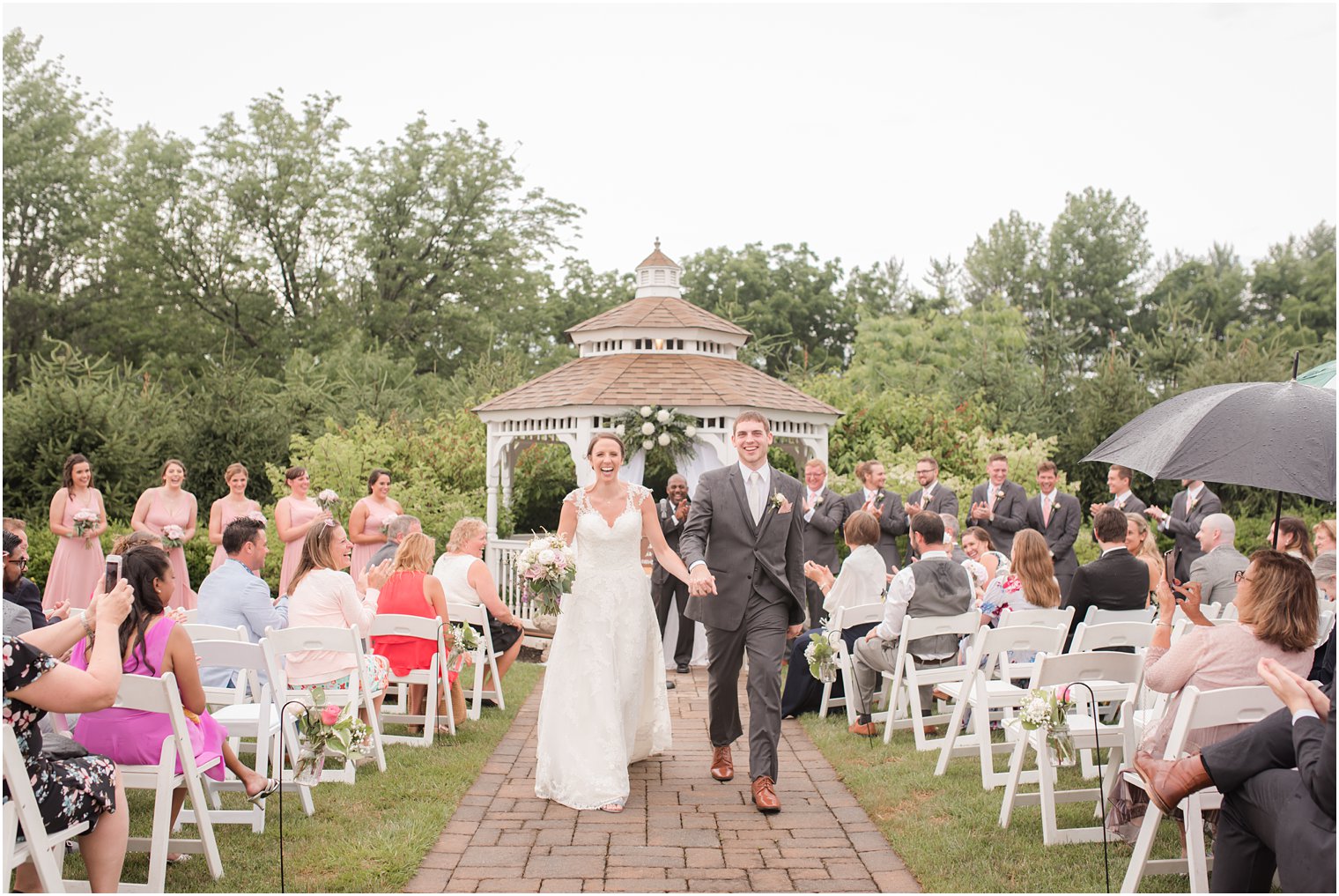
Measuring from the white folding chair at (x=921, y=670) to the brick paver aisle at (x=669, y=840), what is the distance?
0.71 metres

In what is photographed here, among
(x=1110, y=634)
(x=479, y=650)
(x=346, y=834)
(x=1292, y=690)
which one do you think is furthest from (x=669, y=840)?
(x=479, y=650)

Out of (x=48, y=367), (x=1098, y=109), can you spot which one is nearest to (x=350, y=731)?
(x=1098, y=109)

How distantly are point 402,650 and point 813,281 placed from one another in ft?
121

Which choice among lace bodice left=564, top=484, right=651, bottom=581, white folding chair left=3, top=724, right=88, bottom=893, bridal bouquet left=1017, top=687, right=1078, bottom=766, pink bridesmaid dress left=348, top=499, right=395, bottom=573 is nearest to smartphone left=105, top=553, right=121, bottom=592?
white folding chair left=3, top=724, right=88, bottom=893

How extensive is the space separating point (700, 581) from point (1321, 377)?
3.84 metres

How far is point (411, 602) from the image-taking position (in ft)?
26.4

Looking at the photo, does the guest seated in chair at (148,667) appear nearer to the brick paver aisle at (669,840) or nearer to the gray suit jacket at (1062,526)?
the brick paver aisle at (669,840)

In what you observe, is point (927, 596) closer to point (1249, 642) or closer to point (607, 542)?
point (607, 542)

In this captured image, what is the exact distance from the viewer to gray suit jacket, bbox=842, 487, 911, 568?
11.1 meters

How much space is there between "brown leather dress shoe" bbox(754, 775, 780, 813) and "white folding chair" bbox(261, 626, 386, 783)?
222 centimetres

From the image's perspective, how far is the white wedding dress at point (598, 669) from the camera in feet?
20.1

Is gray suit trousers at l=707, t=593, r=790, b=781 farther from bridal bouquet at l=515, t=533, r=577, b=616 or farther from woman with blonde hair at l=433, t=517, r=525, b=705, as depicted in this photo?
woman with blonde hair at l=433, t=517, r=525, b=705

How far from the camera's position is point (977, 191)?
4438 centimetres

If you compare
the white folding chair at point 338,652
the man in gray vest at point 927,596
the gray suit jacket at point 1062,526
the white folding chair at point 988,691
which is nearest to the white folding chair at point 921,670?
the man in gray vest at point 927,596
